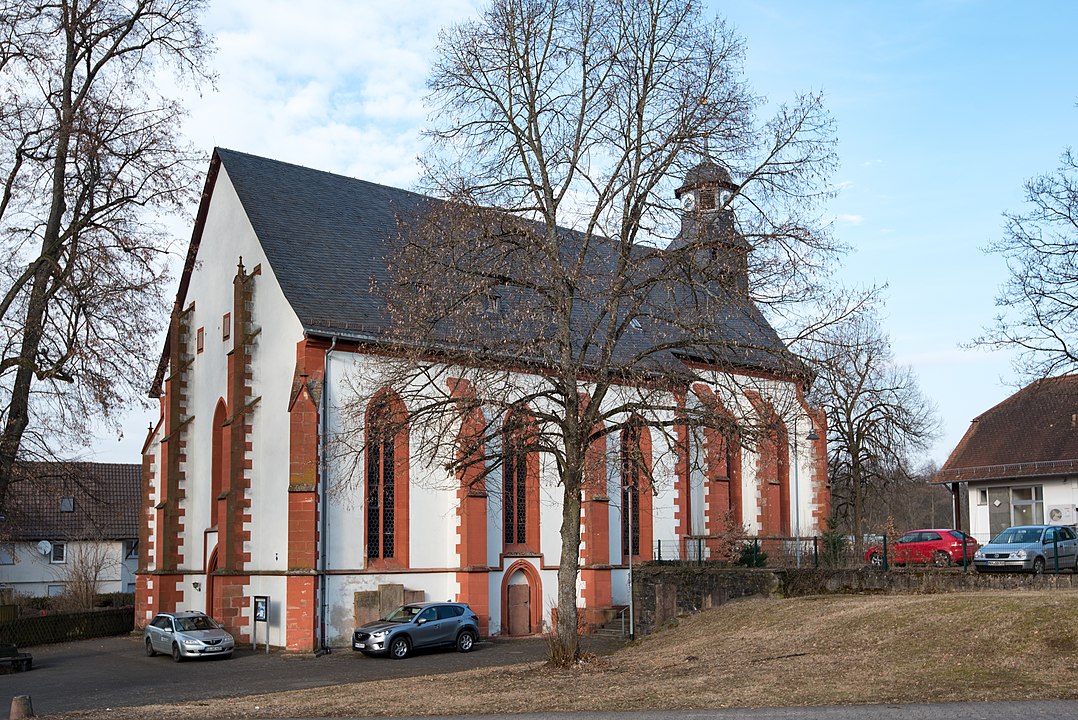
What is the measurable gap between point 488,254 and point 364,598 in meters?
11.9

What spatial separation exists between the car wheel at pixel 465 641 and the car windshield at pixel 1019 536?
1389cm

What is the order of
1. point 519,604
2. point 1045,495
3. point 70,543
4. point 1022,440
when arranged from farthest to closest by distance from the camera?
point 70,543
point 1022,440
point 1045,495
point 519,604

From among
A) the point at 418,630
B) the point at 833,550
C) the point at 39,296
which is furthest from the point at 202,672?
the point at 833,550

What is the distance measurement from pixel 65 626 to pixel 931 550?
27.7m

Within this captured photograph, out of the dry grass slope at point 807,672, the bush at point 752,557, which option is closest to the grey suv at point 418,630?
the dry grass slope at point 807,672

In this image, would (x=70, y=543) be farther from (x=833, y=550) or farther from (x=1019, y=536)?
(x=1019, y=536)

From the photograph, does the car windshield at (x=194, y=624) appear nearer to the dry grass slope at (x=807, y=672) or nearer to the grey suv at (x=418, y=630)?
the grey suv at (x=418, y=630)

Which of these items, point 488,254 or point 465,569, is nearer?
point 488,254

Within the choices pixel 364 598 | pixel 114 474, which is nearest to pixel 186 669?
pixel 364 598

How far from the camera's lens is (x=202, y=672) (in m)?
23.7

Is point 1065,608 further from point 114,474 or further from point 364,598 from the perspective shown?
point 114,474

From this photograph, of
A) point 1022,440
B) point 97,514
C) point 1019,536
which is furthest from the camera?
point 97,514

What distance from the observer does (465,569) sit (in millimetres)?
29297

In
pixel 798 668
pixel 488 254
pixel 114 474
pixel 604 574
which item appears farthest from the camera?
pixel 114 474
